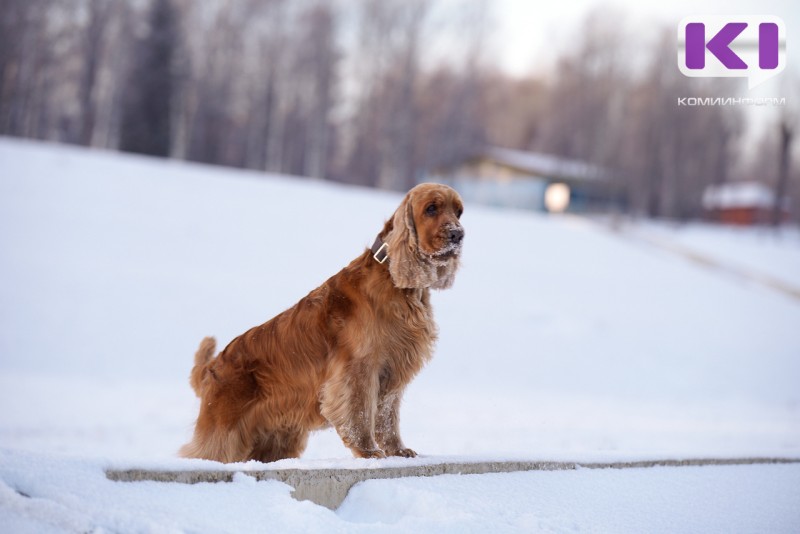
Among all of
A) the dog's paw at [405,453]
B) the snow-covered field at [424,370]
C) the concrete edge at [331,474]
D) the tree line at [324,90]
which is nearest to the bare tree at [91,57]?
the tree line at [324,90]

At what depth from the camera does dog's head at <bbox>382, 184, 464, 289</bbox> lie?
10.2 feet

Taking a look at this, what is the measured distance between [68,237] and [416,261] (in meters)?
11.9

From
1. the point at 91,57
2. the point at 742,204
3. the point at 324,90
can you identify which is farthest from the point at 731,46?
the point at 742,204

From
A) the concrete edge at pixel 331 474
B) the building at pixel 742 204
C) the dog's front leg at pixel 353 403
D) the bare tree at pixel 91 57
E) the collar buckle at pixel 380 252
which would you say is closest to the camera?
the concrete edge at pixel 331 474

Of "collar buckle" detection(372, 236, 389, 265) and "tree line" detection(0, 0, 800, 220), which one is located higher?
"tree line" detection(0, 0, 800, 220)

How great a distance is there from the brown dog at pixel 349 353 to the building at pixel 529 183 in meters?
30.6

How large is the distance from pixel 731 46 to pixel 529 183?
27338 millimetres

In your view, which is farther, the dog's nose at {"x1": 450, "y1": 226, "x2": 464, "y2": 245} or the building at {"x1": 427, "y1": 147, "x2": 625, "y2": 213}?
the building at {"x1": 427, "y1": 147, "x2": 625, "y2": 213}

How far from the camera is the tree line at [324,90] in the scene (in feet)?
89.9

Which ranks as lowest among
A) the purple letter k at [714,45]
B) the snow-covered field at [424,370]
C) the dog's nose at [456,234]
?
the snow-covered field at [424,370]

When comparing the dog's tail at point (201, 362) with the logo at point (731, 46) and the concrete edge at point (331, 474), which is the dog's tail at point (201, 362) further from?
the logo at point (731, 46)

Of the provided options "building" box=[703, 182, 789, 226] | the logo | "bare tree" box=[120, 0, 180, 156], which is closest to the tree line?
"bare tree" box=[120, 0, 180, 156]

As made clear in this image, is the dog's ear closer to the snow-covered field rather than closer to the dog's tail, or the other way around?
the snow-covered field

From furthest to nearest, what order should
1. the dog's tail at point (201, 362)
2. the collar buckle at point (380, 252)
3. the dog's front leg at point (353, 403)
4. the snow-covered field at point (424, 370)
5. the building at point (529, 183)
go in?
the building at point (529, 183) < the dog's tail at point (201, 362) < the collar buckle at point (380, 252) < the dog's front leg at point (353, 403) < the snow-covered field at point (424, 370)
